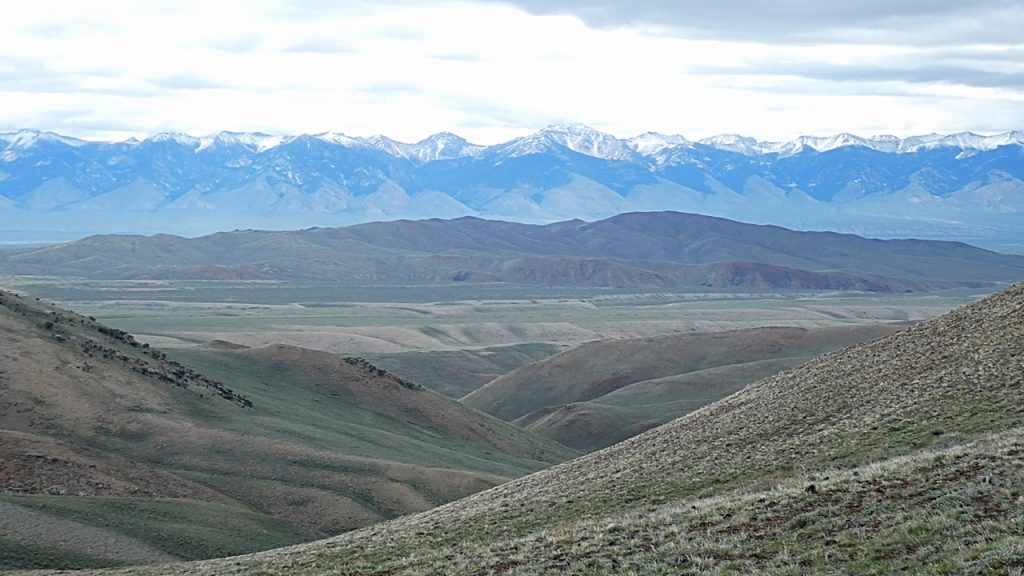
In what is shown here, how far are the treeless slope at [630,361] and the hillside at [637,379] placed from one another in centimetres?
8

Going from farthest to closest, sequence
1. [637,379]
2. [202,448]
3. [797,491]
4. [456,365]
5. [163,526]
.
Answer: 1. [456,365]
2. [637,379]
3. [202,448]
4. [163,526]
5. [797,491]

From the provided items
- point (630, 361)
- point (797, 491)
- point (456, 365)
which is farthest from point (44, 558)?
point (456, 365)

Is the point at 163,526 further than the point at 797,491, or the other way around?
the point at 163,526

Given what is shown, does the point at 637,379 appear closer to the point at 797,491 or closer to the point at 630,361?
the point at 630,361

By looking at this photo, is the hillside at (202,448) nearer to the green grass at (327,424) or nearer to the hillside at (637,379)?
the green grass at (327,424)

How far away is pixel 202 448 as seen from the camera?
46.8 meters

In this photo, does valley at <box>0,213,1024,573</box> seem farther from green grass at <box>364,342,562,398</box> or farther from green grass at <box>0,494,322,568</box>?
green grass at <box>364,342,562,398</box>

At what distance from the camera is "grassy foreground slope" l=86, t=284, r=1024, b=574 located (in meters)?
16.5

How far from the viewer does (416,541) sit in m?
25.0

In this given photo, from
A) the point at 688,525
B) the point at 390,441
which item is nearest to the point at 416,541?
the point at 688,525

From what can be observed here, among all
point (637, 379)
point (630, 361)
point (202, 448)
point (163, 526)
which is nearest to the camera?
point (163, 526)

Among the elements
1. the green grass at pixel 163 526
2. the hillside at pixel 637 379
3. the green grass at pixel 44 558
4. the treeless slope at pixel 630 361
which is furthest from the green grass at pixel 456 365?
the green grass at pixel 44 558

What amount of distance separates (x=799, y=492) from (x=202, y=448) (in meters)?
31.7

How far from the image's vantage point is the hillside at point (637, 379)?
73125 millimetres
